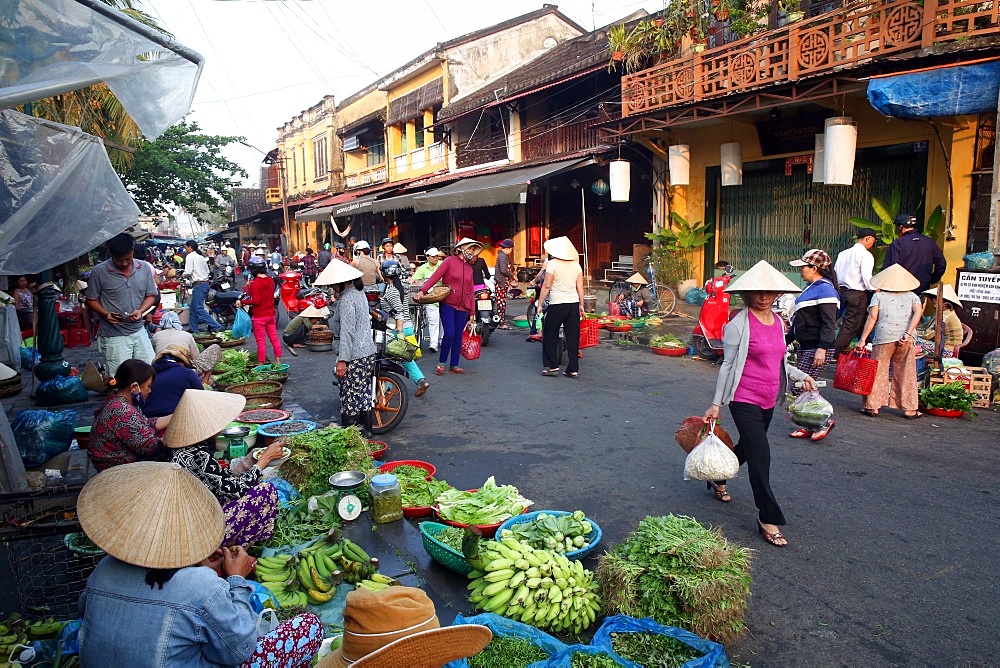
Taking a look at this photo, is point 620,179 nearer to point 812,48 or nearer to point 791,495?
point 812,48

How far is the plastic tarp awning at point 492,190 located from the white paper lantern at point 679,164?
2851 mm

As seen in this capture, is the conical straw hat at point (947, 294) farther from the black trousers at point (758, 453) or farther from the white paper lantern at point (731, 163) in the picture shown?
the white paper lantern at point (731, 163)

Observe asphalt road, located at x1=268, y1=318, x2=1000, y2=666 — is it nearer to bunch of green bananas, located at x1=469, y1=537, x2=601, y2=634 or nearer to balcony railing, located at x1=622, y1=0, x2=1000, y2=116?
bunch of green bananas, located at x1=469, y1=537, x2=601, y2=634

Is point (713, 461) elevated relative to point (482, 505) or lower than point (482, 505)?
elevated

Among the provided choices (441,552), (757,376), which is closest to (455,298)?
(757,376)

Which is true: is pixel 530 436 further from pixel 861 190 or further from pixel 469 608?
pixel 861 190

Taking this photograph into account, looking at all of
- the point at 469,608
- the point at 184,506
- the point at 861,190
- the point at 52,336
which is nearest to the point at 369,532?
the point at 469,608

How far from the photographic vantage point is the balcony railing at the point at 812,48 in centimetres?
872

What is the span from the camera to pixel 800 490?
5066 mm

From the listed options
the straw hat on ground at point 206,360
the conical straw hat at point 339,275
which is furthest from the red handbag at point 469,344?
the conical straw hat at point 339,275

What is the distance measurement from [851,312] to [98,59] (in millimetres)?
8815

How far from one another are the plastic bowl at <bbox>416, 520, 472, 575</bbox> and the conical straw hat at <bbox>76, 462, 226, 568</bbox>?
1649mm

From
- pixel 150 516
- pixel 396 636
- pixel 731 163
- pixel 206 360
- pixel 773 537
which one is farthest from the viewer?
pixel 731 163

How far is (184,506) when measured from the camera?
238 centimetres
